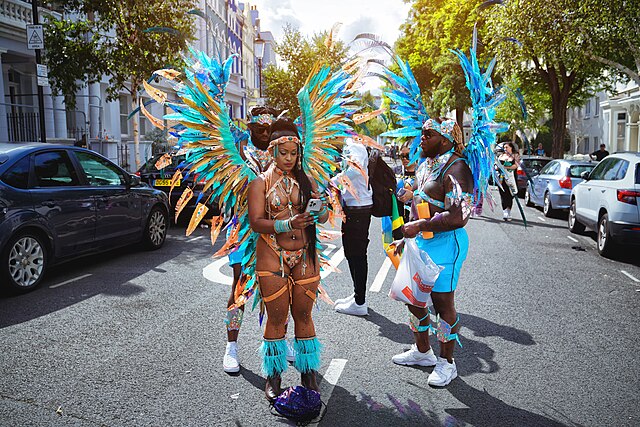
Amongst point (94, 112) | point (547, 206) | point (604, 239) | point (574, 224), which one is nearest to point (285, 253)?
point (604, 239)

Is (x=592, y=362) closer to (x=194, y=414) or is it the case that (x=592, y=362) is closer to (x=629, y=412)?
(x=629, y=412)

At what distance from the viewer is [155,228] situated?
927cm

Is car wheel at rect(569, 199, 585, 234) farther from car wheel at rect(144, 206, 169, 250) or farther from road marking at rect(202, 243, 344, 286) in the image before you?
car wheel at rect(144, 206, 169, 250)

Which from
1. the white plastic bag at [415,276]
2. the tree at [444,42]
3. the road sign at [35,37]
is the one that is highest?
the tree at [444,42]

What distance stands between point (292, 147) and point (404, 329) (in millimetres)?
2593

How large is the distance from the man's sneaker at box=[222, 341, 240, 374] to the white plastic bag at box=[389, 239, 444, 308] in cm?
127

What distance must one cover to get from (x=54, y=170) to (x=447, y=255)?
5.26 meters

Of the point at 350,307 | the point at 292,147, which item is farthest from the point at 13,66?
the point at 292,147

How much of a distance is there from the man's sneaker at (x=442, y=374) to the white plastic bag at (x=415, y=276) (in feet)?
1.43

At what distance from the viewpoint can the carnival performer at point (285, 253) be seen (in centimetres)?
350

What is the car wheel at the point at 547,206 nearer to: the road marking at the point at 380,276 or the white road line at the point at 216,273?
the road marking at the point at 380,276

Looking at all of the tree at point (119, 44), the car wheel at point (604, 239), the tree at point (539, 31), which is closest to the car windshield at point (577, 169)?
the tree at point (539, 31)

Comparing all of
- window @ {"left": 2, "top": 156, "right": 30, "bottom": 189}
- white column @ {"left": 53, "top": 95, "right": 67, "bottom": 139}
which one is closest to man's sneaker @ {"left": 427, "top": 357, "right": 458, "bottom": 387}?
window @ {"left": 2, "top": 156, "right": 30, "bottom": 189}

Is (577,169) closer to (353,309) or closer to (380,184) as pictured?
(380,184)
